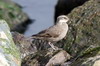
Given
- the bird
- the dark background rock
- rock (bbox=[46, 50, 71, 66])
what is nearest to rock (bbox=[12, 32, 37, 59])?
the bird

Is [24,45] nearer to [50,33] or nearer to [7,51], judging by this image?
[50,33]

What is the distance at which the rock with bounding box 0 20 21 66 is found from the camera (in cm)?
992

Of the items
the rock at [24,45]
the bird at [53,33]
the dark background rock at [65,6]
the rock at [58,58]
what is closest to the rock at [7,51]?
the rock at [58,58]

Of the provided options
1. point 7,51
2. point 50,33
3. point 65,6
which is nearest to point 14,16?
point 65,6

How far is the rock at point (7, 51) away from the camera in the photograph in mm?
9916

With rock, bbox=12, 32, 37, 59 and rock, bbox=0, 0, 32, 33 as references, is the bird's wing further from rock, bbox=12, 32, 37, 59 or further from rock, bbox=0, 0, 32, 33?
rock, bbox=0, 0, 32, 33

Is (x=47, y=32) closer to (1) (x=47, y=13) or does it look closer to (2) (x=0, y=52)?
(2) (x=0, y=52)

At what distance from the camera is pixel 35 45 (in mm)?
13961

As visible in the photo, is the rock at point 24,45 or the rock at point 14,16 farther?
the rock at point 14,16

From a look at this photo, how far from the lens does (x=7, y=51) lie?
415 inches

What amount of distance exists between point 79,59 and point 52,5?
24.5 meters

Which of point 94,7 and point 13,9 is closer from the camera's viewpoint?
point 94,7

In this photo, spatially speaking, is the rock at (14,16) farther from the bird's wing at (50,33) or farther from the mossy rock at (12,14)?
the bird's wing at (50,33)

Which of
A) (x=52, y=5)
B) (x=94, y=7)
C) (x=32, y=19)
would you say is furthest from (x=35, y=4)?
(x=94, y=7)
